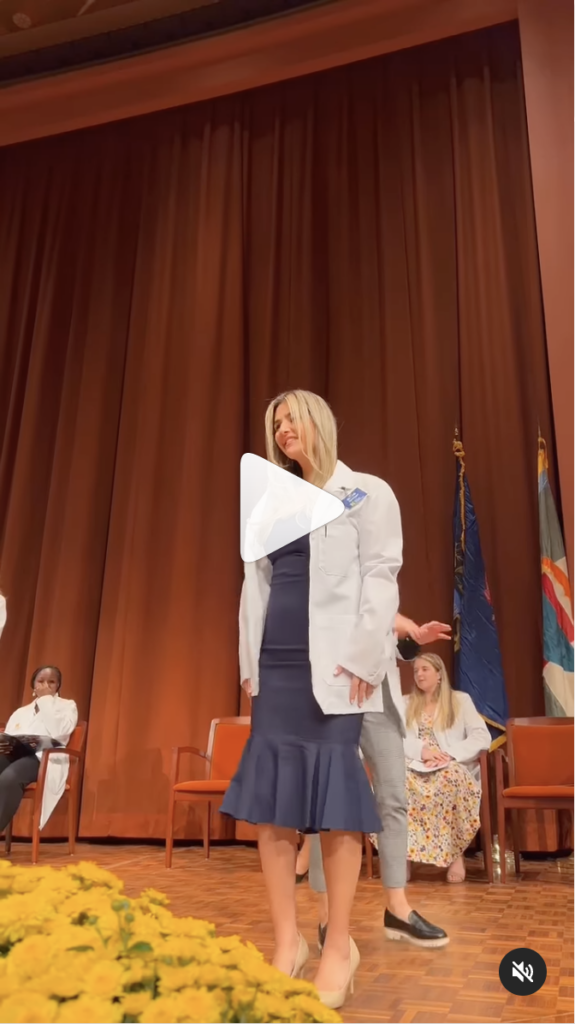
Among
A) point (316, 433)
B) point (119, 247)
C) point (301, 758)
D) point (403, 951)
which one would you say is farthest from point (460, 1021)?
point (119, 247)

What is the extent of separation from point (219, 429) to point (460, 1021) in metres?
3.74

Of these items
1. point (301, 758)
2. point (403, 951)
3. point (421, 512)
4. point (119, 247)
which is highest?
point (119, 247)

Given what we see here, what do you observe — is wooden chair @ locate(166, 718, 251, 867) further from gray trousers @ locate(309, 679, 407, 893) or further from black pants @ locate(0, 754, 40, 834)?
gray trousers @ locate(309, 679, 407, 893)

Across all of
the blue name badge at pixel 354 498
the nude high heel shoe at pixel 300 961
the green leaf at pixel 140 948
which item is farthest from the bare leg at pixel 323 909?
the green leaf at pixel 140 948

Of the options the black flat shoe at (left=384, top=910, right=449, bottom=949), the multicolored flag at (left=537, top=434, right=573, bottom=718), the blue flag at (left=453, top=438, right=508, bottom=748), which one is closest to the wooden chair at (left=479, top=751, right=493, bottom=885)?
the blue flag at (left=453, top=438, right=508, bottom=748)

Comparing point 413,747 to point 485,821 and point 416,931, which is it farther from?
point 416,931

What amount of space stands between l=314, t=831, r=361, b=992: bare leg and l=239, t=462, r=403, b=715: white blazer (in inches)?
8.5

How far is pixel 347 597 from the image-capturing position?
4.85 feet

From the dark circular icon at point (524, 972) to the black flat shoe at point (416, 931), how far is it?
28.6 inches

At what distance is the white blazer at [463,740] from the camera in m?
3.28

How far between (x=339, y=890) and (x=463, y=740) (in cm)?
203

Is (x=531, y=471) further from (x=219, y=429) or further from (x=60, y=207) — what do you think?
(x=60, y=207)

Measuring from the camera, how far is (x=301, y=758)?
4.64ft
